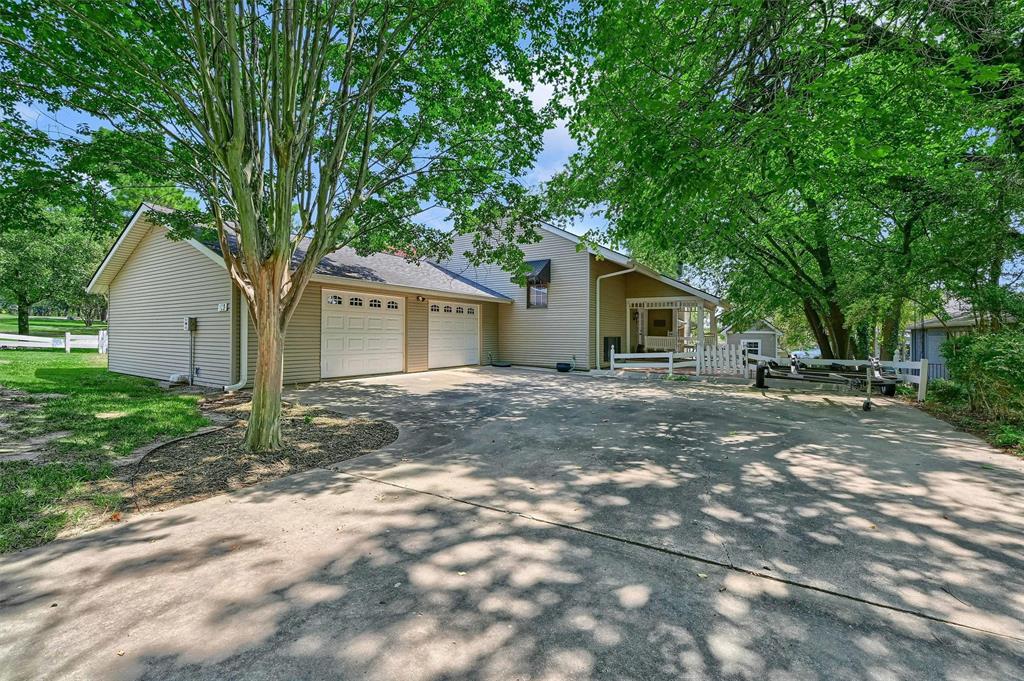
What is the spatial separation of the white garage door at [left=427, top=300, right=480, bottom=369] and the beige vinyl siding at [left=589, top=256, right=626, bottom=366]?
14.1 ft

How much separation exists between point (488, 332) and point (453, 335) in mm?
1877

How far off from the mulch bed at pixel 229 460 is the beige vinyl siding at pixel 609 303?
1033 centimetres

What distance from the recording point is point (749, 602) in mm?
2342

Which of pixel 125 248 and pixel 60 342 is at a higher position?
pixel 125 248

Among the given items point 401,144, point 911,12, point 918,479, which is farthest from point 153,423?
point 911,12

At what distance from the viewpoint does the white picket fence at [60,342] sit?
18688mm

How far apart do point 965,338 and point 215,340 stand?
15.3 meters

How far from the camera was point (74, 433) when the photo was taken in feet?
18.3

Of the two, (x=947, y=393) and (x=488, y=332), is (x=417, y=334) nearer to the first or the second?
(x=488, y=332)

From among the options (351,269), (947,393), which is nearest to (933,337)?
(947,393)

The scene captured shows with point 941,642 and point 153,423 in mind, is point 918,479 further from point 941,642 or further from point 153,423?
point 153,423

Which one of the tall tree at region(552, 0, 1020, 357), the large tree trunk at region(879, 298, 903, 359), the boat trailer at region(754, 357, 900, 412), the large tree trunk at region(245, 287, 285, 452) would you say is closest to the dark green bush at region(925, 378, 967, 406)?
the boat trailer at region(754, 357, 900, 412)

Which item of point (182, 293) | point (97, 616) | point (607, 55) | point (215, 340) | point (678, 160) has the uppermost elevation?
point (607, 55)

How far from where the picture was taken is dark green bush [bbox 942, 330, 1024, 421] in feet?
20.2
